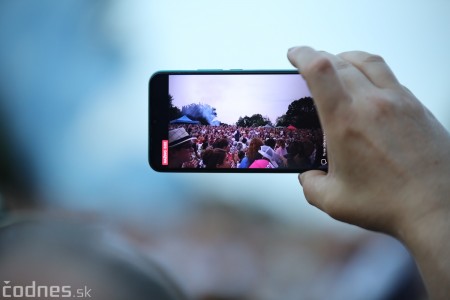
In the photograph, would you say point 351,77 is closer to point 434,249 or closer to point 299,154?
point 434,249

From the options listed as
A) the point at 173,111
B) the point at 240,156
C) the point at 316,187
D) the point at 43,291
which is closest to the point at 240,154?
the point at 240,156

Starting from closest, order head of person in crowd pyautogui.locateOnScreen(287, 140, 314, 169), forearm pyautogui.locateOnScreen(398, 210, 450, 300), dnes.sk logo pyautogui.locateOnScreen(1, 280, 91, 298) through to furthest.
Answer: forearm pyautogui.locateOnScreen(398, 210, 450, 300)
head of person in crowd pyautogui.locateOnScreen(287, 140, 314, 169)
dnes.sk logo pyautogui.locateOnScreen(1, 280, 91, 298)

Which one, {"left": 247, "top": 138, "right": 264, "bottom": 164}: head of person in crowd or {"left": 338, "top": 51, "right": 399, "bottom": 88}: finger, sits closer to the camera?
{"left": 338, "top": 51, "right": 399, "bottom": 88}: finger

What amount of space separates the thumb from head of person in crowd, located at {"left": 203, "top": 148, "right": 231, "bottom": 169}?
23cm

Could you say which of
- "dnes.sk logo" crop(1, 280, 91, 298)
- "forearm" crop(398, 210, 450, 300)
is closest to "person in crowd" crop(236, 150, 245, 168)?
"forearm" crop(398, 210, 450, 300)

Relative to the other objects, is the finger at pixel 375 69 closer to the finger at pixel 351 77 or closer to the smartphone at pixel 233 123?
the finger at pixel 351 77

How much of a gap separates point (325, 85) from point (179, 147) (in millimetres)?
341

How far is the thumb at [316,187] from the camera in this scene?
347mm

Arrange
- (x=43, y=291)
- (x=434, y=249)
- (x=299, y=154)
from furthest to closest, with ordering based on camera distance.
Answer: (x=43, y=291) → (x=299, y=154) → (x=434, y=249)

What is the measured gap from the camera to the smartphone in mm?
596

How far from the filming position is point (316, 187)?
0.36 meters

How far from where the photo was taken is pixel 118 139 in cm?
93

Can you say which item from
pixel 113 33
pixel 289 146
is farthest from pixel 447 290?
pixel 113 33

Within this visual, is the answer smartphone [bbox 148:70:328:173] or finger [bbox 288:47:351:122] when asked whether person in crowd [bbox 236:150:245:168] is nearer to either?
smartphone [bbox 148:70:328:173]
